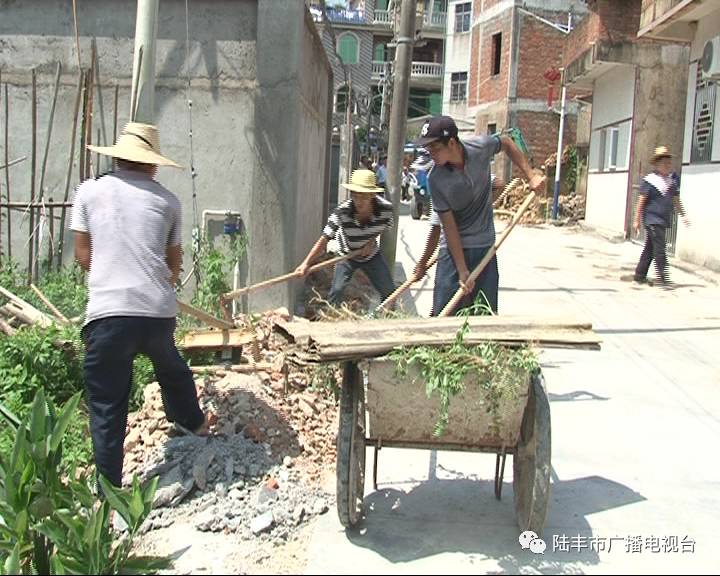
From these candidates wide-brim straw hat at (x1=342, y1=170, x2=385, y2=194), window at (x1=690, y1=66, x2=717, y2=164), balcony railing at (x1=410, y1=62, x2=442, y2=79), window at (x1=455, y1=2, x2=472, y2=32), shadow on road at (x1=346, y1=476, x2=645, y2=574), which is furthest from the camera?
balcony railing at (x1=410, y1=62, x2=442, y2=79)

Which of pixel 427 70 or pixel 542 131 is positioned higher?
pixel 427 70

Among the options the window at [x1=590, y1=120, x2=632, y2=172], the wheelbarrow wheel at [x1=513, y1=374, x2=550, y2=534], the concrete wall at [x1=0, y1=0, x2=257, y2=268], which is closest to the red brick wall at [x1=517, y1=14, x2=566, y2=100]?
the window at [x1=590, y1=120, x2=632, y2=172]

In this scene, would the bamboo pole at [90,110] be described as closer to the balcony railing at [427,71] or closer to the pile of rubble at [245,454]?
the pile of rubble at [245,454]

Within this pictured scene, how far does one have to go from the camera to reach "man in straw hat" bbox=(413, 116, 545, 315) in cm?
450

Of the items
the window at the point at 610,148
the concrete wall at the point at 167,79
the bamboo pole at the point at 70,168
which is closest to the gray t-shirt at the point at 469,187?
the concrete wall at the point at 167,79

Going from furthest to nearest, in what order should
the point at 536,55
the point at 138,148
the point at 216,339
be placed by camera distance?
1. the point at 536,55
2. the point at 216,339
3. the point at 138,148

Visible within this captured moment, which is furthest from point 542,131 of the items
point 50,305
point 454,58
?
point 50,305

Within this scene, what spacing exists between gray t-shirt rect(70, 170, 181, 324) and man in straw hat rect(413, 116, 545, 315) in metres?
1.52

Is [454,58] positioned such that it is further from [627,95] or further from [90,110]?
[90,110]

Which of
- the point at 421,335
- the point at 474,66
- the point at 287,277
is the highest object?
the point at 474,66

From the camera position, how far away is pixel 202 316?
16.1 ft

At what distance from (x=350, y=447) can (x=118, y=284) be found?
129 cm

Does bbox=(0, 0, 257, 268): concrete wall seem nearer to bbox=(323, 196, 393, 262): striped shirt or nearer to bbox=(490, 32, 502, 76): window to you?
bbox=(323, 196, 393, 262): striped shirt

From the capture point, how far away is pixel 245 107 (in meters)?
6.86
